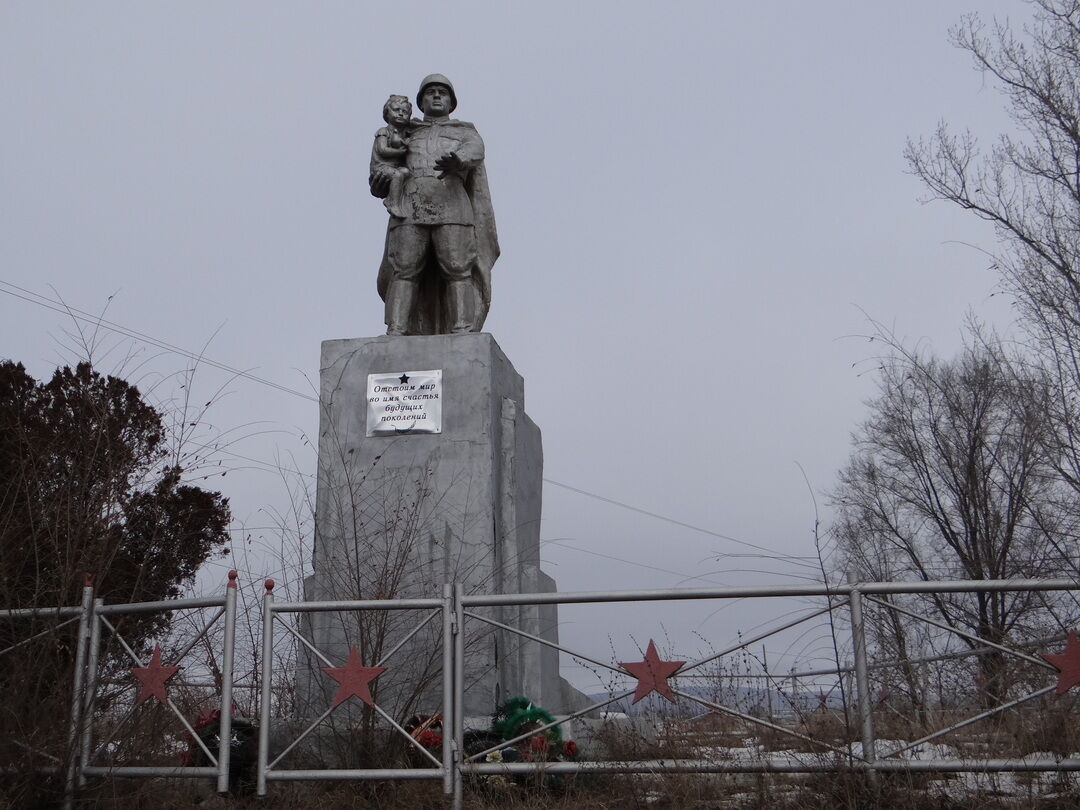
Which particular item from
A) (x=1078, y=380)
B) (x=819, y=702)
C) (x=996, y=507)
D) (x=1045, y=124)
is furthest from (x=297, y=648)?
(x=996, y=507)

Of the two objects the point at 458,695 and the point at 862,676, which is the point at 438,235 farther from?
the point at 862,676

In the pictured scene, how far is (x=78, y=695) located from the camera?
561 centimetres

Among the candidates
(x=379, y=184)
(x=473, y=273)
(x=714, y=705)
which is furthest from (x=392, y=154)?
(x=714, y=705)

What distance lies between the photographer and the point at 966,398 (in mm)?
21734

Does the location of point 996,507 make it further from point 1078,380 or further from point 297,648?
point 297,648

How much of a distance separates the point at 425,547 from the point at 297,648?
1.00 m

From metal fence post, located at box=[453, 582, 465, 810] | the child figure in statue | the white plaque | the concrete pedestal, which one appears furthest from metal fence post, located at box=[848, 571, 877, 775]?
the child figure in statue

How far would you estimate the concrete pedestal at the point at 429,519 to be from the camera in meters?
6.62

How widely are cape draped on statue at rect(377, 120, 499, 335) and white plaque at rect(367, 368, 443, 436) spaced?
0.79m

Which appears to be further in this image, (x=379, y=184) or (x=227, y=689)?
(x=379, y=184)

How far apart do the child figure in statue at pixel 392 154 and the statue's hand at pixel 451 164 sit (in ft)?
1.16

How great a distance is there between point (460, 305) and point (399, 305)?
45 centimetres

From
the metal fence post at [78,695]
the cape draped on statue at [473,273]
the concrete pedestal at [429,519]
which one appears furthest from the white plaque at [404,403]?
the metal fence post at [78,695]

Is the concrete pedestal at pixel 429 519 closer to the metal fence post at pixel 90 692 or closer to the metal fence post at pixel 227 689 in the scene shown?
the metal fence post at pixel 227 689
